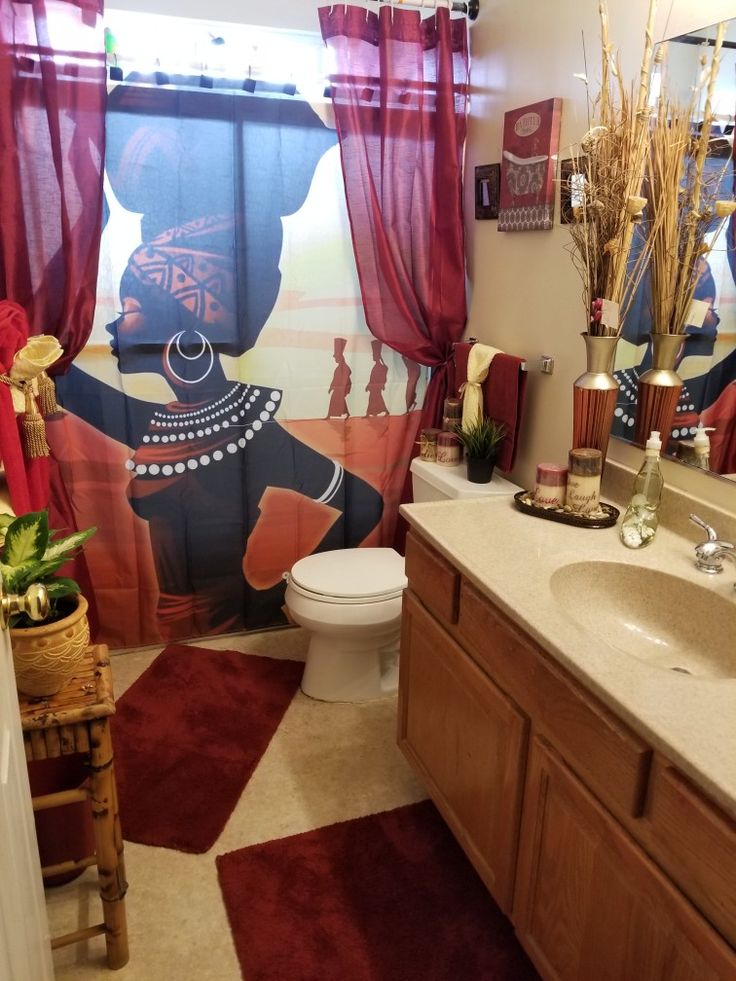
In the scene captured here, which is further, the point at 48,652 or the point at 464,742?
the point at 464,742

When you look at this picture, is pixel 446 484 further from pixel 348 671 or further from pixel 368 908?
pixel 368 908

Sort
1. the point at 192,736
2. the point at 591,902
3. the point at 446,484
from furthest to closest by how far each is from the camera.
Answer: the point at 446,484, the point at 192,736, the point at 591,902

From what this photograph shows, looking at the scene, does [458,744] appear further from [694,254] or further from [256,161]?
[256,161]

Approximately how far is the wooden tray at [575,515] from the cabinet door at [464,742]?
0.36 m

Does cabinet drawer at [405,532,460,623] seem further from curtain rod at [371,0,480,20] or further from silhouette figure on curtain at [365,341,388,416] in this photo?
curtain rod at [371,0,480,20]

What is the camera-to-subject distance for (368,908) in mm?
1739

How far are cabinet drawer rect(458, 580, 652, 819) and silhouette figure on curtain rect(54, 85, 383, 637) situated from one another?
4.25ft

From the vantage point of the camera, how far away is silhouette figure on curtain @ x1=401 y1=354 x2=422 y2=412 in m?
2.74

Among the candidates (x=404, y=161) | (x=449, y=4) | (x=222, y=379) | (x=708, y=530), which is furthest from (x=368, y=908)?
(x=449, y=4)

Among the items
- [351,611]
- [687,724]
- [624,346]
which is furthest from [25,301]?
[687,724]

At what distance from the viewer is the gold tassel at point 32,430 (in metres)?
1.83

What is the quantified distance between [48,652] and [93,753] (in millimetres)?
244

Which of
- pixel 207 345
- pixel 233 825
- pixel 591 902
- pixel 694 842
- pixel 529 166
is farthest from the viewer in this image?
pixel 207 345

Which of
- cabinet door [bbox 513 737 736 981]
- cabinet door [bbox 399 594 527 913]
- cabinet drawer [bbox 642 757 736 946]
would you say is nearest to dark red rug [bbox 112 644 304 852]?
cabinet door [bbox 399 594 527 913]
